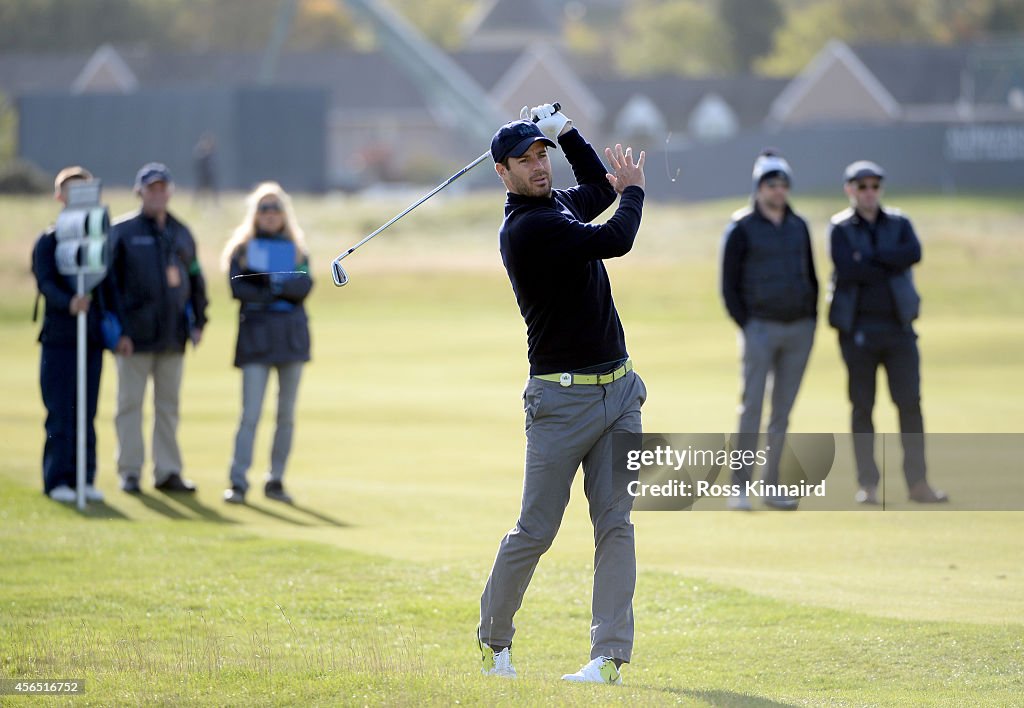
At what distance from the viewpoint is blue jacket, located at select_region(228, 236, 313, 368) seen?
36.7 feet

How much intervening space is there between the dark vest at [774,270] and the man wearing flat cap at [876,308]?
336 mm

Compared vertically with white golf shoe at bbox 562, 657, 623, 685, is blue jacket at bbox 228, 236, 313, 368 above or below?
above

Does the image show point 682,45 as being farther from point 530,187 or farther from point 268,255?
point 530,187

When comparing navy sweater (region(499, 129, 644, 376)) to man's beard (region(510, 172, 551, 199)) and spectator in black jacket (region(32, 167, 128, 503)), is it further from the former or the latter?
spectator in black jacket (region(32, 167, 128, 503))

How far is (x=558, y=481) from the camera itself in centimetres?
632

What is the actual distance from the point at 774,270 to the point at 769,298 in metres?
0.20

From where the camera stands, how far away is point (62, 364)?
1128 centimetres

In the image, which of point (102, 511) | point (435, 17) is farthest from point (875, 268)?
point (435, 17)

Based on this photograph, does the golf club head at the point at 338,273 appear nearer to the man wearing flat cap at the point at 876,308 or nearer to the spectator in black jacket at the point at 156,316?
the spectator in black jacket at the point at 156,316

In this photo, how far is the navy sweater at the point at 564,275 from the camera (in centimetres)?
611

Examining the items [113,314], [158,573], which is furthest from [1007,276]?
[158,573]

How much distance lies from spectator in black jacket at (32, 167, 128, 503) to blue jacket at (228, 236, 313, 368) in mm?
907

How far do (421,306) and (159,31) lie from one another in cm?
8031

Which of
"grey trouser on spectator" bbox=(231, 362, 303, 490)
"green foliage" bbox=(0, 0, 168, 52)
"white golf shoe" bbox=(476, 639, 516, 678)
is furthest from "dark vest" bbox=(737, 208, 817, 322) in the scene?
"green foliage" bbox=(0, 0, 168, 52)
